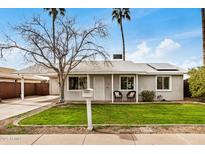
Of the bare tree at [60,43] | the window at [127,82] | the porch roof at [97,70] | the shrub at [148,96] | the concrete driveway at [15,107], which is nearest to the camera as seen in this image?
the concrete driveway at [15,107]

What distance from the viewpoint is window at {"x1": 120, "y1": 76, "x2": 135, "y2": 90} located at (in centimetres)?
1794

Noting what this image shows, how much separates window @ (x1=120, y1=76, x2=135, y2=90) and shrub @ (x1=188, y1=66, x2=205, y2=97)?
4.93 m

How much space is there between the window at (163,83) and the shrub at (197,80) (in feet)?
6.52

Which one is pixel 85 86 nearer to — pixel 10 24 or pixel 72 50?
pixel 72 50

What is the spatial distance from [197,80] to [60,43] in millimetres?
11475

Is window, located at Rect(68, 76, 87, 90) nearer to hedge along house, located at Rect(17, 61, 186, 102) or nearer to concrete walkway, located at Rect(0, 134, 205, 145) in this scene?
hedge along house, located at Rect(17, 61, 186, 102)

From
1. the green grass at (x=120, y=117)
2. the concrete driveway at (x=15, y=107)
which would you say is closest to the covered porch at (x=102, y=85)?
the concrete driveway at (x=15, y=107)

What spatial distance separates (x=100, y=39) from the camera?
16.2m

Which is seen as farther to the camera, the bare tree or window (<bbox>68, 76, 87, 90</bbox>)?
window (<bbox>68, 76, 87, 90</bbox>)

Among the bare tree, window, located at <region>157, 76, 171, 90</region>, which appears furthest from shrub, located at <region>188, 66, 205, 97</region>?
the bare tree

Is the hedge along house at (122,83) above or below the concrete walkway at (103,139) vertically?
above

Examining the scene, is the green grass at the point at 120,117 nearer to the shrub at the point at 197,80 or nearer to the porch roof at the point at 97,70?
the shrub at the point at 197,80

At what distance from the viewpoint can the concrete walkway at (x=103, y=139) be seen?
5.45m
